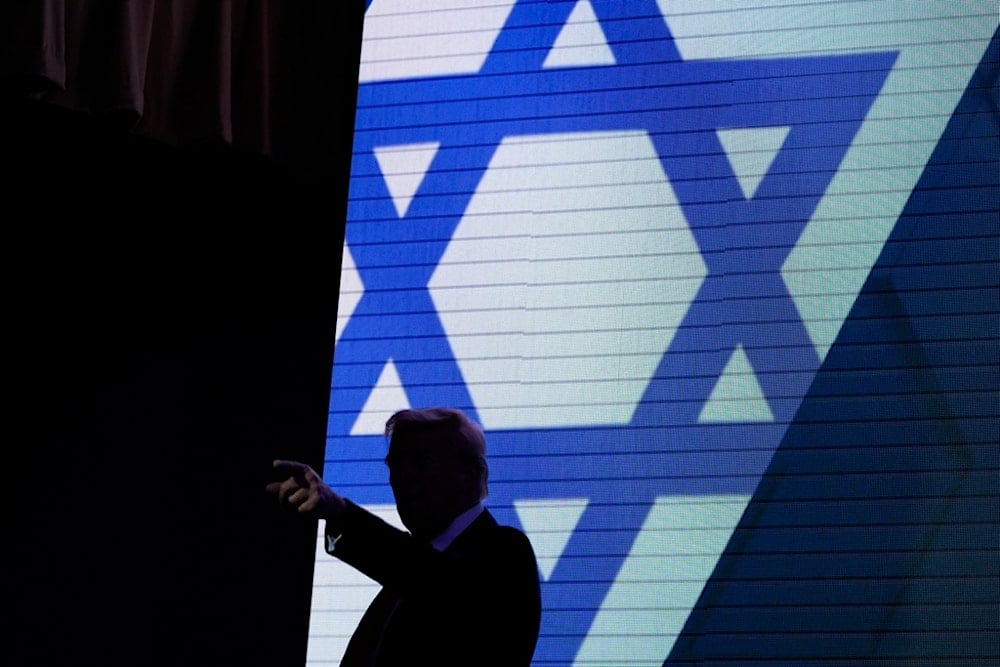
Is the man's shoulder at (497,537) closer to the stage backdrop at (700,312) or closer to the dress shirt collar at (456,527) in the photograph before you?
the dress shirt collar at (456,527)

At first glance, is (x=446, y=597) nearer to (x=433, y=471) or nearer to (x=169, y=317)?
(x=433, y=471)

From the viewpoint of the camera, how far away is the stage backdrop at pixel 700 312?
234 centimetres

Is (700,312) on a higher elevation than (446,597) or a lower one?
higher

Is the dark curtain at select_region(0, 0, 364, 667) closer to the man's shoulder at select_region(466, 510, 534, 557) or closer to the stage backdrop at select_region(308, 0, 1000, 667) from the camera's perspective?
the stage backdrop at select_region(308, 0, 1000, 667)

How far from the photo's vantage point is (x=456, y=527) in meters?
1.78

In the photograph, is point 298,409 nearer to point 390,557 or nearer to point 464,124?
point 464,124

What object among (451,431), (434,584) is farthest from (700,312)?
(434,584)

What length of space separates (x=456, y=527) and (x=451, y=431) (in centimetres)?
14

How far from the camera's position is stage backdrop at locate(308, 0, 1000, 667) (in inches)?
92.0

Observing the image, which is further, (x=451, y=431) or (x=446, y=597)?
(x=451, y=431)

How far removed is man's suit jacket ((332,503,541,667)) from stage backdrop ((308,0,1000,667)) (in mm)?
776

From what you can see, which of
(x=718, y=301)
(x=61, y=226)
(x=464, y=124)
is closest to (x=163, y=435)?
(x=61, y=226)

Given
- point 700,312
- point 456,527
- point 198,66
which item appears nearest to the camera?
point 456,527

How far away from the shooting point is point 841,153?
8.29ft
